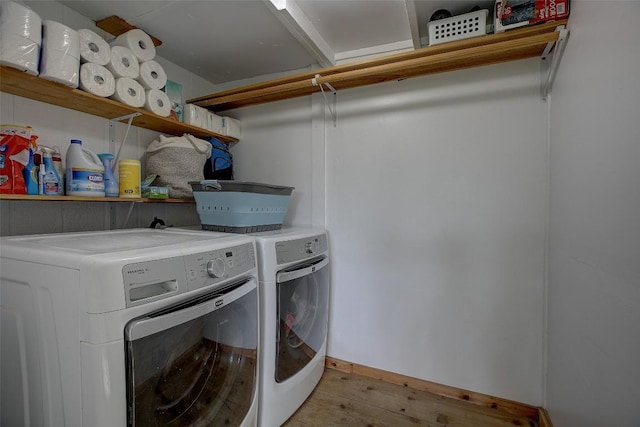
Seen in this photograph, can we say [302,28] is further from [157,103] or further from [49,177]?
[49,177]

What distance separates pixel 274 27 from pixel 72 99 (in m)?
1.11

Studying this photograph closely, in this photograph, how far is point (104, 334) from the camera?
69 cm

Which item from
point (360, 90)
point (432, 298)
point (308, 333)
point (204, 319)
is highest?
point (360, 90)

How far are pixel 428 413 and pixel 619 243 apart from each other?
4.19 ft

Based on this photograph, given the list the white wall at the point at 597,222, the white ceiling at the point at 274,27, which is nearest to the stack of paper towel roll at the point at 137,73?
the white ceiling at the point at 274,27

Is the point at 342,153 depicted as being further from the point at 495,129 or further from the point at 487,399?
the point at 487,399

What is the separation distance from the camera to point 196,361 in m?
1.03

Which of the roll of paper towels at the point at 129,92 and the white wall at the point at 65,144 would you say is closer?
the white wall at the point at 65,144

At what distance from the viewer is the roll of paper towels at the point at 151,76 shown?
156 centimetres

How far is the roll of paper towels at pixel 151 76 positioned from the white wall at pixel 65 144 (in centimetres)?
32

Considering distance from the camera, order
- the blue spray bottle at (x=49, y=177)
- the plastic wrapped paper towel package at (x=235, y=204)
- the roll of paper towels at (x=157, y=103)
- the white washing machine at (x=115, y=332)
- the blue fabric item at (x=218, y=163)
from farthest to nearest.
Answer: the blue fabric item at (x=218, y=163)
the roll of paper towels at (x=157, y=103)
the plastic wrapped paper towel package at (x=235, y=204)
the blue spray bottle at (x=49, y=177)
the white washing machine at (x=115, y=332)

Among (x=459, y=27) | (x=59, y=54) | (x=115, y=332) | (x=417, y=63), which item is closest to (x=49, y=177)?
(x=59, y=54)

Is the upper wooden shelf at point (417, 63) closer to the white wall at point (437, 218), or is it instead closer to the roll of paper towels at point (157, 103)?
the white wall at point (437, 218)

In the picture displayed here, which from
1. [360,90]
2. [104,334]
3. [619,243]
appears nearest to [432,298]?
[619,243]
